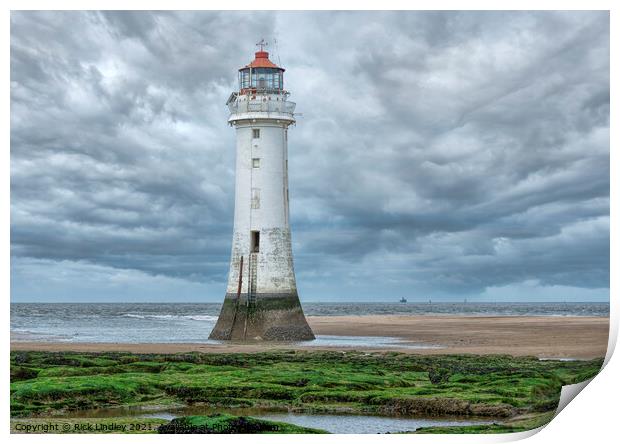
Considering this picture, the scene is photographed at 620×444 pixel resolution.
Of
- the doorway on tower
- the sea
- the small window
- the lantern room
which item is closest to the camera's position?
the small window

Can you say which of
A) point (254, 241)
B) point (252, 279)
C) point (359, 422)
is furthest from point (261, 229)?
point (359, 422)

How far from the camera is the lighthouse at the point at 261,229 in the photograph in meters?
34.3

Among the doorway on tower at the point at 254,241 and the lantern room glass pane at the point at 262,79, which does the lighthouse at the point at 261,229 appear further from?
the lantern room glass pane at the point at 262,79

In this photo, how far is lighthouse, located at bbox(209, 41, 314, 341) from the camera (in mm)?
34281

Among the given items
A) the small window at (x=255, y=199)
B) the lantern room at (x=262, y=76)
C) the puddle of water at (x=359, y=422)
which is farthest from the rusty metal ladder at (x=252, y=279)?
the puddle of water at (x=359, y=422)

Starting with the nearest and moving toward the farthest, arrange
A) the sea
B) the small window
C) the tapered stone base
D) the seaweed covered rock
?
the seaweed covered rock → the tapered stone base → the small window → the sea

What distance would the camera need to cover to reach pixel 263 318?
34.2m

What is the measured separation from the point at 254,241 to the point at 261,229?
0.72 meters

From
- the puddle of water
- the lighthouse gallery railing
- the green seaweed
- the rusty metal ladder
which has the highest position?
the lighthouse gallery railing

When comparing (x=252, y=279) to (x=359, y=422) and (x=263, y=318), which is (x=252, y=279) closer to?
(x=263, y=318)

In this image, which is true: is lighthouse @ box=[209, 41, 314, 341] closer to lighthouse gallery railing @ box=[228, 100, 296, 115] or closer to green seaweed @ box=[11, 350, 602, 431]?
lighthouse gallery railing @ box=[228, 100, 296, 115]

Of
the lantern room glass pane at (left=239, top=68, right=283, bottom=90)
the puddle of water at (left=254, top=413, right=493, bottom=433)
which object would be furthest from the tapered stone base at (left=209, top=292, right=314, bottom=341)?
the puddle of water at (left=254, top=413, right=493, bottom=433)

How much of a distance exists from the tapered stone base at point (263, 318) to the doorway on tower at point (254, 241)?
1.81 metres

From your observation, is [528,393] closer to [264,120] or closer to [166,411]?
[166,411]
